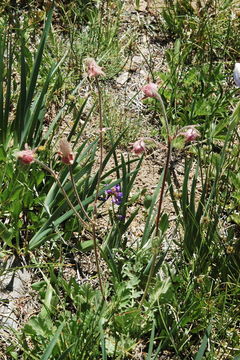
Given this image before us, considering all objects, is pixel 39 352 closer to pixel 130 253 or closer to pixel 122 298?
pixel 122 298

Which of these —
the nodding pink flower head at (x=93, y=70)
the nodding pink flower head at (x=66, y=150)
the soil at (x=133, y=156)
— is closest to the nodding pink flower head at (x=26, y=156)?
the nodding pink flower head at (x=66, y=150)

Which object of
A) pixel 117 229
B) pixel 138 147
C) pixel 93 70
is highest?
pixel 93 70

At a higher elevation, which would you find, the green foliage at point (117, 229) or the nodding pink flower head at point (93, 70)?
the nodding pink flower head at point (93, 70)

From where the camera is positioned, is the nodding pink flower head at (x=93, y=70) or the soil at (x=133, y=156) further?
the soil at (x=133, y=156)

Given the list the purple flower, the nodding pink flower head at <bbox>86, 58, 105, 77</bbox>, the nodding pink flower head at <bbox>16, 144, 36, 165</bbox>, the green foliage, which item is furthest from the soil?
the nodding pink flower head at <bbox>16, 144, 36, 165</bbox>

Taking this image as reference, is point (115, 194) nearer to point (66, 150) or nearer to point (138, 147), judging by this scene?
point (138, 147)

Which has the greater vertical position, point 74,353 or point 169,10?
point 169,10

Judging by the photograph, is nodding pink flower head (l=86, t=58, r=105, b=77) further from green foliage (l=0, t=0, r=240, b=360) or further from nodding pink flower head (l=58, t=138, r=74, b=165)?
nodding pink flower head (l=58, t=138, r=74, b=165)

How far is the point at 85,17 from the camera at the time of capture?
3648 mm

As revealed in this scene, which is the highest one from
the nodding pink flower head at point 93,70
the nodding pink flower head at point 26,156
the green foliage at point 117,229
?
the nodding pink flower head at point 93,70

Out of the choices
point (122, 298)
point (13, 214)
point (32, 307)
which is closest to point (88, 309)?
point (122, 298)

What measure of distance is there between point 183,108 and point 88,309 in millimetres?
1296

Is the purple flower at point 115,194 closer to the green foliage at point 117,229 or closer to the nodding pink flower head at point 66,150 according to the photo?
the green foliage at point 117,229

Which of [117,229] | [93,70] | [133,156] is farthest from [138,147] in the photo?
[133,156]
